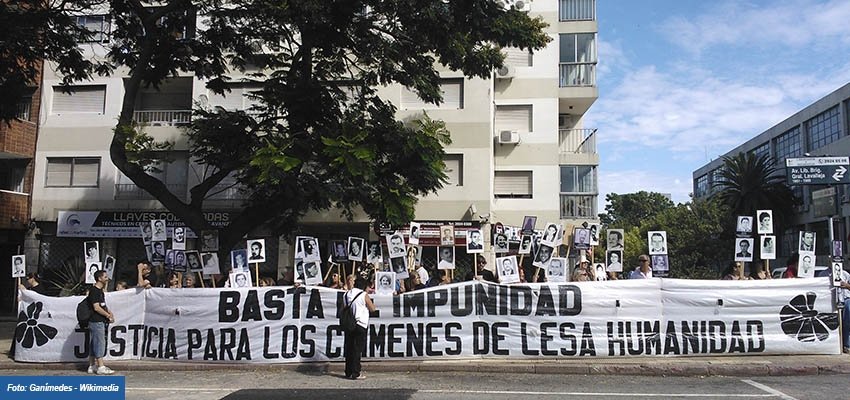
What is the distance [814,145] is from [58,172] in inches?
1770

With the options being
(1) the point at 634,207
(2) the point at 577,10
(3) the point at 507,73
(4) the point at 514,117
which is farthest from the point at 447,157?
(1) the point at 634,207

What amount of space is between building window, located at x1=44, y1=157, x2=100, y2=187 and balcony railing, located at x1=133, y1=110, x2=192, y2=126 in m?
2.15

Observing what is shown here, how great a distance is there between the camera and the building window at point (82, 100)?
79.7 feet

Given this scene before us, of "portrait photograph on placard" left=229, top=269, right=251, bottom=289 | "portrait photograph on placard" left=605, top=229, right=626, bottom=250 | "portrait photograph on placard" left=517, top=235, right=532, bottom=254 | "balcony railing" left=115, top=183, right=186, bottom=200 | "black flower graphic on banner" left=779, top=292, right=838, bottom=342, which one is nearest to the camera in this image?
"black flower graphic on banner" left=779, top=292, right=838, bottom=342

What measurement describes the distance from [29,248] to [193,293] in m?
15.5

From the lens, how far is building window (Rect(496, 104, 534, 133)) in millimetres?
25406

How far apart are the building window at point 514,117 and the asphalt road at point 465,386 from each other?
52.3 ft

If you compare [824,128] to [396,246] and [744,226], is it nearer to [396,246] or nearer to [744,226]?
[744,226]

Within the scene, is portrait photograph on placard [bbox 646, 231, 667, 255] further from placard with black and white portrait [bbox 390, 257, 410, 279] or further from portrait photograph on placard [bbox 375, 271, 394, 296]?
portrait photograph on placard [bbox 375, 271, 394, 296]

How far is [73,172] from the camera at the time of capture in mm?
24016

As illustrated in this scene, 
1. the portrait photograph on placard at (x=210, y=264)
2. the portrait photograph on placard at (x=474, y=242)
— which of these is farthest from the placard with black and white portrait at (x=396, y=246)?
the portrait photograph on placard at (x=210, y=264)

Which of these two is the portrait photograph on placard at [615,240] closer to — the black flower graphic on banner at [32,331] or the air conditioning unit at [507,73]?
the black flower graphic on banner at [32,331]

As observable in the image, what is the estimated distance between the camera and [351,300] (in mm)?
10297

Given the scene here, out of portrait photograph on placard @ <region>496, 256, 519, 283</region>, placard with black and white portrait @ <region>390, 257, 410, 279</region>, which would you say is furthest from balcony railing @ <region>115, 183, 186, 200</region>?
portrait photograph on placard @ <region>496, 256, 519, 283</region>
